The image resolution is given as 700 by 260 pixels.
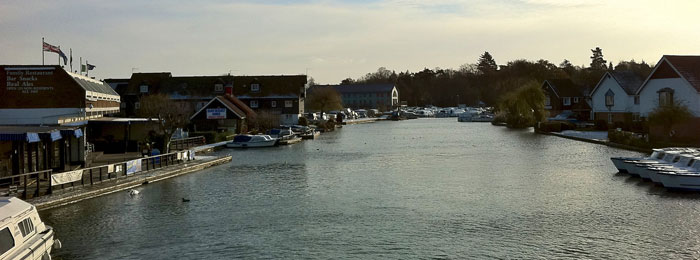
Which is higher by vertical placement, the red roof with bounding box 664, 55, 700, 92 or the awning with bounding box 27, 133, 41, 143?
the red roof with bounding box 664, 55, 700, 92

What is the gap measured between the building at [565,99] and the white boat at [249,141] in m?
45.9

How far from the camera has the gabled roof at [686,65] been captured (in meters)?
50.7

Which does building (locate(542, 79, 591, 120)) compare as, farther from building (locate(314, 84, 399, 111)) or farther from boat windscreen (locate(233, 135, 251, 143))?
building (locate(314, 84, 399, 111))

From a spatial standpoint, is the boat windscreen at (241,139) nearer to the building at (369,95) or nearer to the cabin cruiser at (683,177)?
the cabin cruiser at (683,177)

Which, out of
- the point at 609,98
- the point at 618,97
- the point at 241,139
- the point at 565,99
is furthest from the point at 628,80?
the point at 241,139

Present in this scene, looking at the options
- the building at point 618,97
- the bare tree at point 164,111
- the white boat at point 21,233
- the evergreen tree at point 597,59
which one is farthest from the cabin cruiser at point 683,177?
the evergreen tree at point 597,59

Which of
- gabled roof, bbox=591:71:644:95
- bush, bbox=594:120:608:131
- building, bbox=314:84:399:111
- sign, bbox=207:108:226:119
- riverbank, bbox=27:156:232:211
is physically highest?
building, bbox=314:84:399:111

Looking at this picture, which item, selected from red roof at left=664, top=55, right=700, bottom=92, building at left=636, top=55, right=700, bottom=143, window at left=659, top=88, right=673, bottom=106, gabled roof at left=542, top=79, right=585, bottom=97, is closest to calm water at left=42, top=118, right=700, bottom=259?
building at left=636, top=55, right=700, bottom=143

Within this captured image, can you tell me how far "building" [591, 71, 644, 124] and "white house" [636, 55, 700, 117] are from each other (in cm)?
1079

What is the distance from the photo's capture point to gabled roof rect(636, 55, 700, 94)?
50.7 m

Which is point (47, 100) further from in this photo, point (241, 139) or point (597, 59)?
point (597, 59)

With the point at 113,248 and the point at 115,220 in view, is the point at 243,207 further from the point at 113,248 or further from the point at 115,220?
the point at 113,248

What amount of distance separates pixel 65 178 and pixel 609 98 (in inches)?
2348

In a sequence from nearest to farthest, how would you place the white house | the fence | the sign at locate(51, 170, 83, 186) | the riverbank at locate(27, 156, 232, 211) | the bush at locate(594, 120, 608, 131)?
the fence → the riverbank at locate(27, 156, 232, 211) → the sign at locate(51, 170, 83, 186) → the white house → the bush at locate(594, 120, 608, 131)
